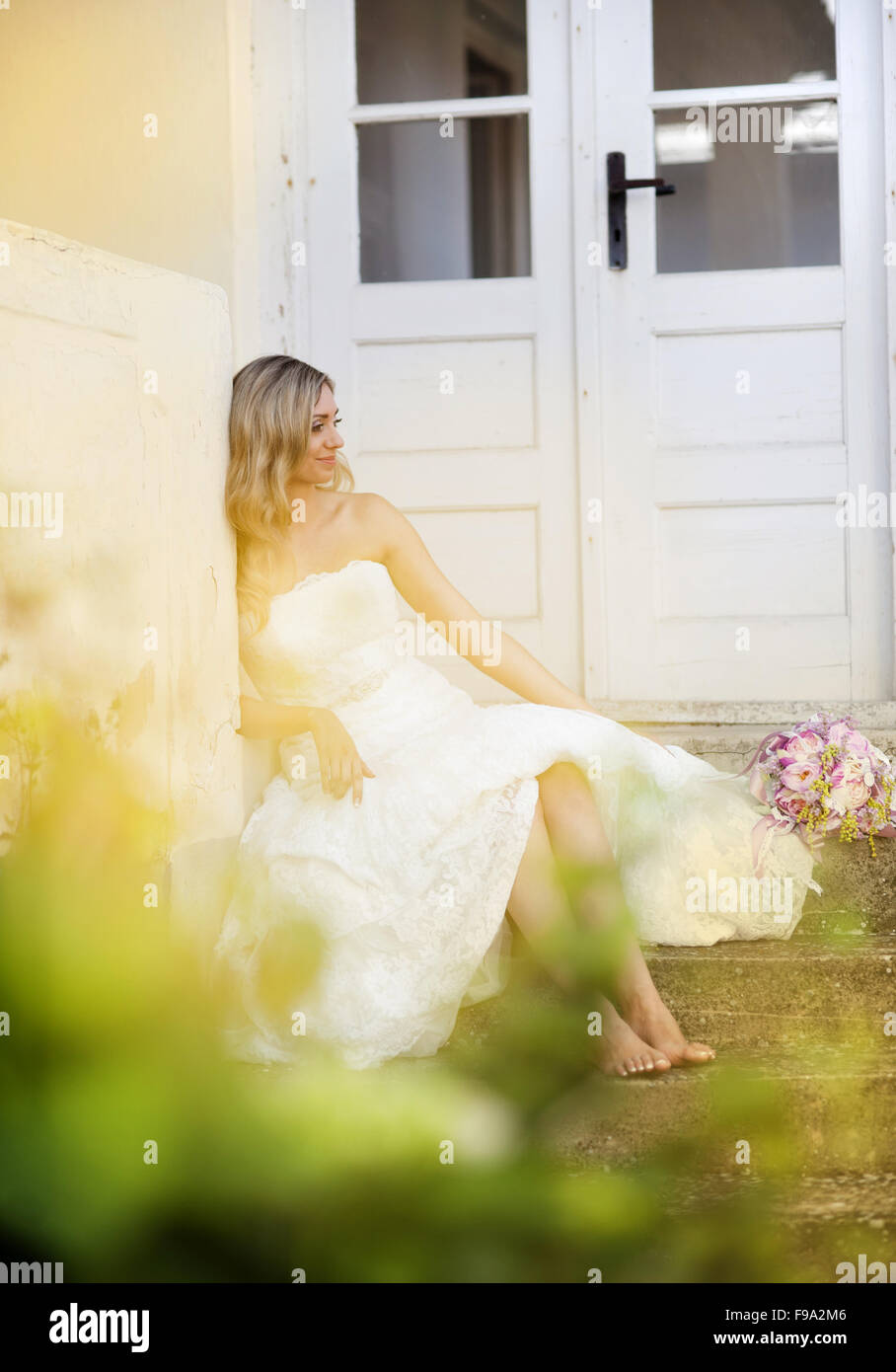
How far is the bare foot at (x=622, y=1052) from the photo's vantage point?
2156mm

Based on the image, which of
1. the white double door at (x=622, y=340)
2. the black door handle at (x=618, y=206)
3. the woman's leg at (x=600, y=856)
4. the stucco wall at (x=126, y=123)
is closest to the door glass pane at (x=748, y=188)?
the white double door at (x=622, y=340)

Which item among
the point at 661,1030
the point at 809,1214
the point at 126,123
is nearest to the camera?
the point at 809,1214

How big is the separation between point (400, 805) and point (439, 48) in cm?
224

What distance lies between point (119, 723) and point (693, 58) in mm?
2486

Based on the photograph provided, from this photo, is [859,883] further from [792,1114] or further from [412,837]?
[412,837]

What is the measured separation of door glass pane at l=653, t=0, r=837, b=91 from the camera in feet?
11.4

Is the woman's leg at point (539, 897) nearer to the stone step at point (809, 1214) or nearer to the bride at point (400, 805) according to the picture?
the bride at point (400, 805)

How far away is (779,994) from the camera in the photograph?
2385 millimetres

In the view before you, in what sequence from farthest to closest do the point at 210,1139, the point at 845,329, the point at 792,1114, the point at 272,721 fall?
the point at 845,329
the point at 272,721
the point at 792,1114
the point at 210,1139

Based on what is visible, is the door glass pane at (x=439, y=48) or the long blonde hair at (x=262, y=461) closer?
the long blonde hair at (x=262, y=461)

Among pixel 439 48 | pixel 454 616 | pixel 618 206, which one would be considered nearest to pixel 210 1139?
pixel 454 616

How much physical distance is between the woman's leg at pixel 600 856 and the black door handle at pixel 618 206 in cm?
166
